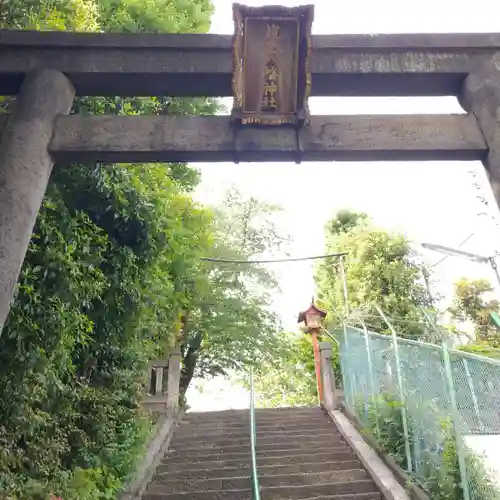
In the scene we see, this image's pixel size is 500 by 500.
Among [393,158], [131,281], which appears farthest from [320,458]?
[393,158]

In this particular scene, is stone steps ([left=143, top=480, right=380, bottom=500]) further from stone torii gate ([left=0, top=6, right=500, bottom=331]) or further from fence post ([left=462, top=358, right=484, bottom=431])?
stone torii gate ([left=0, top=6, right=500, bottom=331])

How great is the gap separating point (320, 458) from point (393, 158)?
507 cm

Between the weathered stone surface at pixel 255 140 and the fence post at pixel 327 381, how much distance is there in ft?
22.1

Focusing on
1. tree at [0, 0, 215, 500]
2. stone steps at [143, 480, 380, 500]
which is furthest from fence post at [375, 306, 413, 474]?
tree at [0, 0, 215, 500]

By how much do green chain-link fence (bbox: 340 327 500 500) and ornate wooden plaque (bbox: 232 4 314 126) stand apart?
266cm

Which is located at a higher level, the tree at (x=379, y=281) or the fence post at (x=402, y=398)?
the tree at (x=379, y=281)

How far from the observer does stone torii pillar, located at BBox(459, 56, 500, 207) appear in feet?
11.1

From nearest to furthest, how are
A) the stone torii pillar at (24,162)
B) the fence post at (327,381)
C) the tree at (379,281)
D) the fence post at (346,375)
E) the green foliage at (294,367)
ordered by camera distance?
the stone torii pillar at (24,162), the fence post at (346,375), the fence post at (327,381), the green foliage at (294,367), the tree at (379,281)

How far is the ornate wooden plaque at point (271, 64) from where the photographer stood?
3.51 metres

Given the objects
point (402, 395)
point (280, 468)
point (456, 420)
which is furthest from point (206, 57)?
point (280, 468)

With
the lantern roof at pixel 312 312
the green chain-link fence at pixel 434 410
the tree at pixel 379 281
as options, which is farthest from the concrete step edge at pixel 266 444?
the tree at pixel 379 281

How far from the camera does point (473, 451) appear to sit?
4414mm

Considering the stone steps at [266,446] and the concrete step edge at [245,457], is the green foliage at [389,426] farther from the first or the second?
the stone steps at [266,446]

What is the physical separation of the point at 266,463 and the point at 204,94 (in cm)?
532
